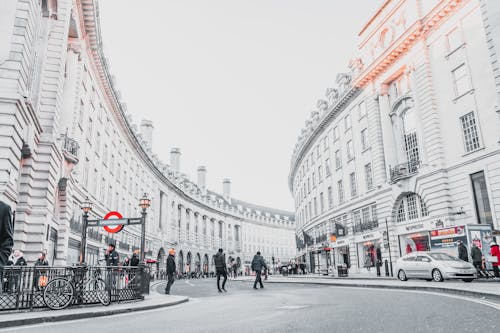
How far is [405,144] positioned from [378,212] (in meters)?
5.71

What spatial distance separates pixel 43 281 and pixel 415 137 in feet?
87.2

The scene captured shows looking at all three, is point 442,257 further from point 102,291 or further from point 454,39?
point 454,39

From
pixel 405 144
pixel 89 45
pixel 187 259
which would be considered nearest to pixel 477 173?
pixel 405 144

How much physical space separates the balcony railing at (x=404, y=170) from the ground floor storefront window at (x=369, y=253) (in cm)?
621

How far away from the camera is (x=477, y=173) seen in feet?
80.0

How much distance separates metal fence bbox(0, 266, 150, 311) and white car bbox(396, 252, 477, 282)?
496 inches

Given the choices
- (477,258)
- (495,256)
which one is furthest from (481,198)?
(495,256)

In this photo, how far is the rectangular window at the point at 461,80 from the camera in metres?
25.4

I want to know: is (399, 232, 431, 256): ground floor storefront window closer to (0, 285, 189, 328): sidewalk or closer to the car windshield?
the car windshield

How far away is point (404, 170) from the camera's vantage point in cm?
3028

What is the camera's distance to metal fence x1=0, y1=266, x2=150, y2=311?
33.6 ft

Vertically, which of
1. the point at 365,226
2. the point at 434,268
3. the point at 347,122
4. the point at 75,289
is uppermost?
the point at 347,122

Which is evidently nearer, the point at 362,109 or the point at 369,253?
the point at 369,253

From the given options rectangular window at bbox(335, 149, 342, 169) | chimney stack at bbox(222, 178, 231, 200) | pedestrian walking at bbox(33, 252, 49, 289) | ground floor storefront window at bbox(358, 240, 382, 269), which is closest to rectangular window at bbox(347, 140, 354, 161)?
rectangular window at bbox(335, 149, 342, 169)
